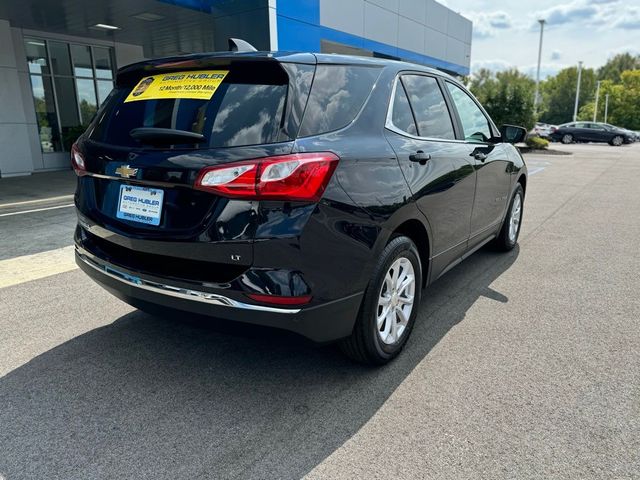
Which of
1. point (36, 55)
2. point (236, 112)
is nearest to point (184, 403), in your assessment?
point (236, 112)

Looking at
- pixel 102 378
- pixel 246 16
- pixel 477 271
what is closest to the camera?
pixel 102 378

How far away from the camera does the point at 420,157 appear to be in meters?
3.16

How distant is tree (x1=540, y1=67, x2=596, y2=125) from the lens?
313 feet

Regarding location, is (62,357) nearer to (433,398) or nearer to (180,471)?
(180,471)

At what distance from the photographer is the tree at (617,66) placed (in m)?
102

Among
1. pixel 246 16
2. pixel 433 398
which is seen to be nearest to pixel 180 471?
pixel 433 398

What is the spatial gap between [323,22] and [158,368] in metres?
12.6

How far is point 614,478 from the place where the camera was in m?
2.13

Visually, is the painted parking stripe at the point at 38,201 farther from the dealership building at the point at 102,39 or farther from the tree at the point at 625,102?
the tree at the point at 625,102

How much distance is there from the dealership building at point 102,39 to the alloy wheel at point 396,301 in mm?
9296

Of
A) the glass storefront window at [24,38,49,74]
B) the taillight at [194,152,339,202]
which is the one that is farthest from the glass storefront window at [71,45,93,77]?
the taillight at [194,152,339,202]

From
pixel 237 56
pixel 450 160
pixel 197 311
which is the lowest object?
pixel 197 311

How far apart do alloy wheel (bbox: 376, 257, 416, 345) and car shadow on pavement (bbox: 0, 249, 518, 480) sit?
0.21 meters

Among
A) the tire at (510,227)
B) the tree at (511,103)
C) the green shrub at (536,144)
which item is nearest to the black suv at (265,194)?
the tire at (510,227)
